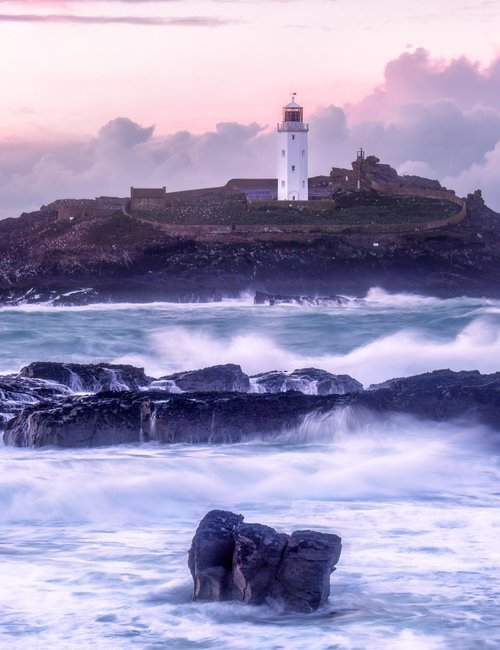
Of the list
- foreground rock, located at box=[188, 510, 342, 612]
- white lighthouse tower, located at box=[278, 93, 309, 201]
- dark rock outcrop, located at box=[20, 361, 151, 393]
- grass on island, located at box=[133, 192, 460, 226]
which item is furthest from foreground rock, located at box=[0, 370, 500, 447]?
white lighthouse tower, located at box=[278, 93, 309, 201]

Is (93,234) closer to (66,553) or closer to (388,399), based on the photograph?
(388,399)

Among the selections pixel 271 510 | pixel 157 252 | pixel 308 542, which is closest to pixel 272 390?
pixel 271 510

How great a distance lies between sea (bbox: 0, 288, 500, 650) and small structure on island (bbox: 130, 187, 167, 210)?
45481 mm

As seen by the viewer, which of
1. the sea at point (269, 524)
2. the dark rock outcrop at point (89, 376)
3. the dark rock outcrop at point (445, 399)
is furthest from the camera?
the dark rock outcrop at point (89, 376)

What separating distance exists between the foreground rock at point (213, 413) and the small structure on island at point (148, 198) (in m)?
44.4

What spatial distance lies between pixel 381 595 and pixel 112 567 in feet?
7.70

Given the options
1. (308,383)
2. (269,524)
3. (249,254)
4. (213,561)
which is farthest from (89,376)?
(249,254)

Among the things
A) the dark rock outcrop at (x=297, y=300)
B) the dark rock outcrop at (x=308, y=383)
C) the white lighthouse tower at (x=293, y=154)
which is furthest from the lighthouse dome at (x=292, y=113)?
the dark rock outcrop at (x=308, y=383)

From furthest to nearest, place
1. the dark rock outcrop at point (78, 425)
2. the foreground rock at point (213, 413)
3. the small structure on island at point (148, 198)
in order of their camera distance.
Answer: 1. the small structure on island at point (148, 198)
2. the foreground rock at point (213, 413)
3. the dark rock outcrop at point (78, 425)

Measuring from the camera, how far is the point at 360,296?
157 feet

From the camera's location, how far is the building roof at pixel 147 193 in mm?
62156

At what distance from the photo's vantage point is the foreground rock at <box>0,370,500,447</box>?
1603 centimetres

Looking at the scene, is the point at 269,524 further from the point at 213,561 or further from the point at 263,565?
the point at 263,565

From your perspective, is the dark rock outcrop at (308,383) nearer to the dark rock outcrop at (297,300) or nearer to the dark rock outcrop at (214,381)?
the dark rock outcrop at (214,381)
